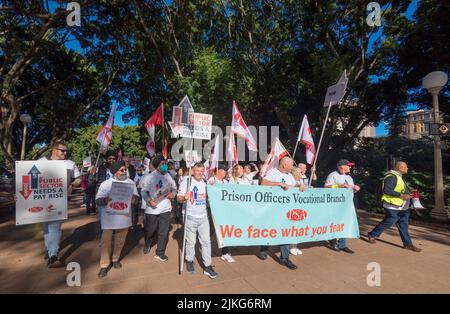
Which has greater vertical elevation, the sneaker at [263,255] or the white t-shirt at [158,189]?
the white t-shirt at [158,189]

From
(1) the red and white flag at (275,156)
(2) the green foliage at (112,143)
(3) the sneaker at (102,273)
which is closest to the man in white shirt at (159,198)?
(3) the sneaker at (102,273)

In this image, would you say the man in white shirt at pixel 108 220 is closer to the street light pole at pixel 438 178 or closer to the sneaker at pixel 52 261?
the sneaker at pixel 52 261

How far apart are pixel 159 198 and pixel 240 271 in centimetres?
187

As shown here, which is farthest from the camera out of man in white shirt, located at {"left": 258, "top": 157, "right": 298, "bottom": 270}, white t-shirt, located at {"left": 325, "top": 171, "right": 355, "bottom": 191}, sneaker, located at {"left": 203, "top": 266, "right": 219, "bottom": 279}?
white t-shirt, located at {"left": 325, "top": 171, "right": 355, "bottom": 191}

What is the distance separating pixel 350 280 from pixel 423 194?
22.3 feet

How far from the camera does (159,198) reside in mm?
4570

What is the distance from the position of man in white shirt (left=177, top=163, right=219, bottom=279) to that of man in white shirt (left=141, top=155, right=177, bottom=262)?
74cm

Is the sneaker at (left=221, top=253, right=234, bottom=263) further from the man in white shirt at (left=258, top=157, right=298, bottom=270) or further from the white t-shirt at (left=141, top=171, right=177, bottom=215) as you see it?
the white t-shirt at (left=141, top=171, right=177, bottom=215)

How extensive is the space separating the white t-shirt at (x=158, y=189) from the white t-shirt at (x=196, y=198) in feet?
2.39

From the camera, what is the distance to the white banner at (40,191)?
397 cm

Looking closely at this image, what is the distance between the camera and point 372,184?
11.0 meters

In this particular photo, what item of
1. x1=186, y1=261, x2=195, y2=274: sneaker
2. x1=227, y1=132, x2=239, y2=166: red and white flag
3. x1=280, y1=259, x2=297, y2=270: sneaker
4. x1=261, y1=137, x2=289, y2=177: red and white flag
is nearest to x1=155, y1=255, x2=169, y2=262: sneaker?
x1=186, y1=261, x2=195, y2=274: sneaker

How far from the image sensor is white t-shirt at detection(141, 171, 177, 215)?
15.0 feet

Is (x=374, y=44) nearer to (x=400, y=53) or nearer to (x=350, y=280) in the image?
(x=400, y=53)
